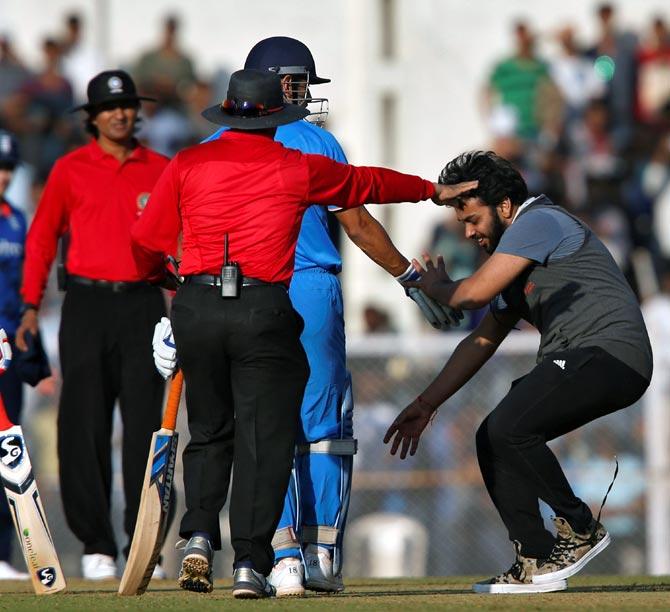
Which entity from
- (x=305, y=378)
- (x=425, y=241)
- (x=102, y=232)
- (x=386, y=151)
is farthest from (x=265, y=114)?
(x=386, y=151)

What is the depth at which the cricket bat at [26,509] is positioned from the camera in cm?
730

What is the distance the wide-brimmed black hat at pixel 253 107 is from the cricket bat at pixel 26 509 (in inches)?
63.1

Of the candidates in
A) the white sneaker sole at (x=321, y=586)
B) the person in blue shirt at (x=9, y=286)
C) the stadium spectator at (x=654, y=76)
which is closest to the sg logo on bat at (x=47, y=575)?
the white sneaker sole at (x=321, y=586)

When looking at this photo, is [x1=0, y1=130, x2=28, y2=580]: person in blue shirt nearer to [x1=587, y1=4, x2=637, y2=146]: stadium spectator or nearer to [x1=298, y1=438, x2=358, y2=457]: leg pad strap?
[x1=298, y1=438, x2=358, y2=457]: leg pad strap

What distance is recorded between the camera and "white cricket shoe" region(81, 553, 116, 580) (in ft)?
29.7

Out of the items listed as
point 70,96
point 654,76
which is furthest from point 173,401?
point 654,76

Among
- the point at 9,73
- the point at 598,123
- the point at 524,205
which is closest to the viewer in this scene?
the point at 524,205

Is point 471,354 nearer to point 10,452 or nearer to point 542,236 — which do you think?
point 542,236

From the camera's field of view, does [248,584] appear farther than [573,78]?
No

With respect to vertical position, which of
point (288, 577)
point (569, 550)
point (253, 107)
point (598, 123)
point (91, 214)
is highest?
point (253, 107)

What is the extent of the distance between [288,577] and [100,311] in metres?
2.22

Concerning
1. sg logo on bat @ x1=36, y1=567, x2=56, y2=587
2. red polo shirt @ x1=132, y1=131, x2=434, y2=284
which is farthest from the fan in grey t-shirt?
sg logo on bat @ x1=36, y1=567, x2=56, y2=587

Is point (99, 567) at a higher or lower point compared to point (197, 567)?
lower

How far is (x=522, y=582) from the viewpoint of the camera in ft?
24.3
